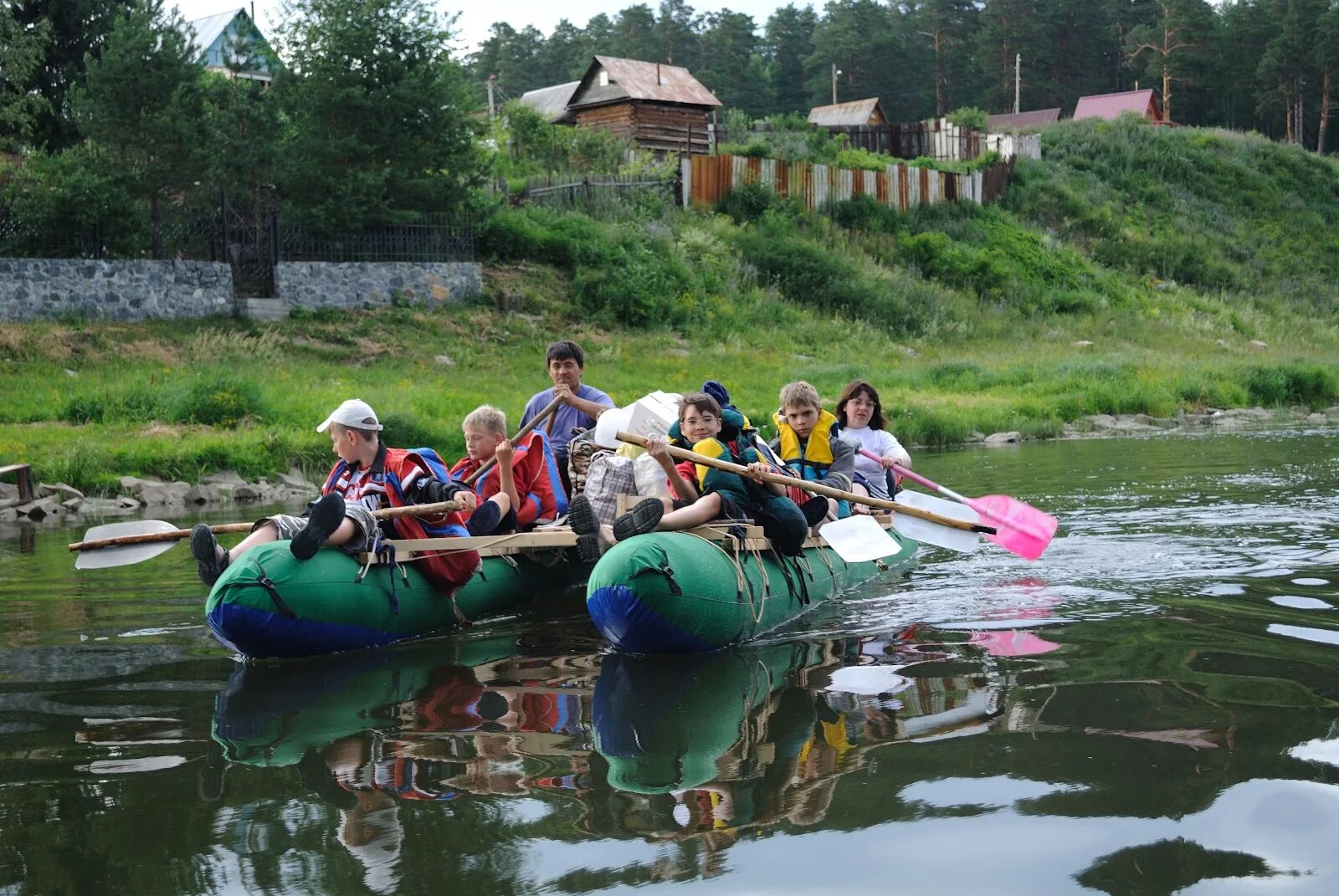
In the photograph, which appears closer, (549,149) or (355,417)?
(355,417)

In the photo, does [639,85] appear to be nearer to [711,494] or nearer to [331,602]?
[711,494]

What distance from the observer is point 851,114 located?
55.9 m

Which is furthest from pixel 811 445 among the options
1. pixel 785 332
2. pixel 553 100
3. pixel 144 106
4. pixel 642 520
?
pixel 553 100

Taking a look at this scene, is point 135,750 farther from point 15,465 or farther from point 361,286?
point 361,286

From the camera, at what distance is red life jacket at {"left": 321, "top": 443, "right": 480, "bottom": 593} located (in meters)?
7.41

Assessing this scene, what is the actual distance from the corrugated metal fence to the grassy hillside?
1.77 ft

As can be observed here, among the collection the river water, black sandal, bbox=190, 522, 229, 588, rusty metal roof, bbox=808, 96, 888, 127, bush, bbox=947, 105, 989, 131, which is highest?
rusty metal roof, bbox=808, 96, 888, 127

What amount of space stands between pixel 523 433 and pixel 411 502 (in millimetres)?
1350

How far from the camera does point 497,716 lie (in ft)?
19.0

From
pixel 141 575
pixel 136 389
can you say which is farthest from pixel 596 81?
pixel 141 575

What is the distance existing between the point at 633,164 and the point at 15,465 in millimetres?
18419

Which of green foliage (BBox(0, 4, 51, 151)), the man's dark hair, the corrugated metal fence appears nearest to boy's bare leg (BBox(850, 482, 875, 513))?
the man's dark hair

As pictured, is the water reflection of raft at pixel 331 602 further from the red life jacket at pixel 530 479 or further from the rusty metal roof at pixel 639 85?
the rusty metal roof at pixel 639 85

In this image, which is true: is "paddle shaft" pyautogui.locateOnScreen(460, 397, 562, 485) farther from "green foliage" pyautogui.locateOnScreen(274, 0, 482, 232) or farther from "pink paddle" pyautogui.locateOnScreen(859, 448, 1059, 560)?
"green foliage" pyautogui.locateOnScreen(274, 0, 482, 232)
